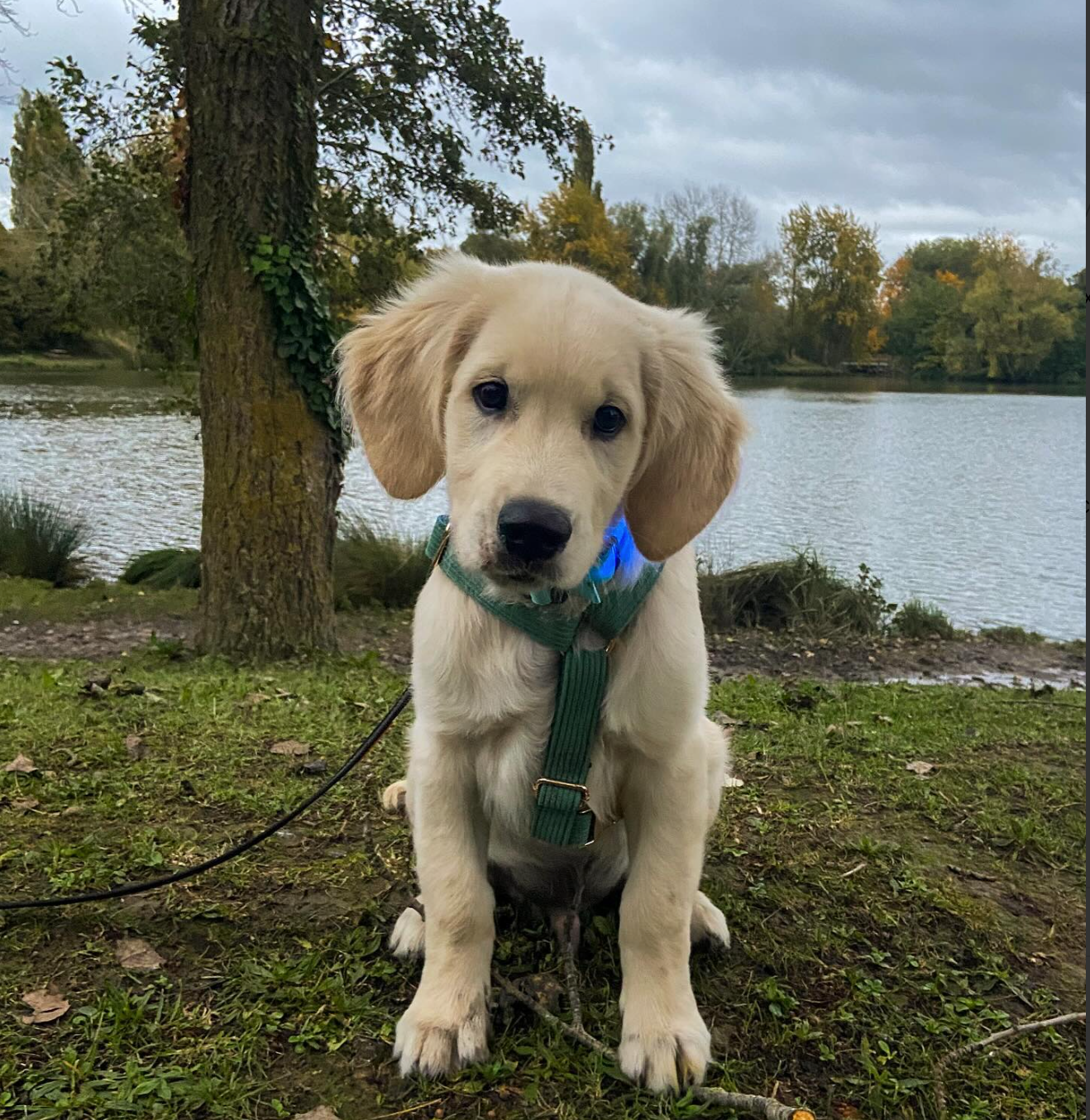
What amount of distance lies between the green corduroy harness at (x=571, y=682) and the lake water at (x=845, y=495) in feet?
19.9

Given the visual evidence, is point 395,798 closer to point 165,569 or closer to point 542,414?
point 542,414

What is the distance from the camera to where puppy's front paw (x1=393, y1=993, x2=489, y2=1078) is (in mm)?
2113

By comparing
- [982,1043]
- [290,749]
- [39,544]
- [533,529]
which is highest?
[533,529]

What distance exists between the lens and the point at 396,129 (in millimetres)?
11992

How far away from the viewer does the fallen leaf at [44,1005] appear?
7.14ft

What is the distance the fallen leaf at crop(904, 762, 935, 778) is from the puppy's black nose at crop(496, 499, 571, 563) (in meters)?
3.02

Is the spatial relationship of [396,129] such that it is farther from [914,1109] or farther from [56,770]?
[914,1109]

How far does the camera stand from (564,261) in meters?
7.24

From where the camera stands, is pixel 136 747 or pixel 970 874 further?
pixel 136 747

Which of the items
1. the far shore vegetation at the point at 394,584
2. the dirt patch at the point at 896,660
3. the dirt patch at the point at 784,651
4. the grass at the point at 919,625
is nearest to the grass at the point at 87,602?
the far shore vegetation at the point at 394,584

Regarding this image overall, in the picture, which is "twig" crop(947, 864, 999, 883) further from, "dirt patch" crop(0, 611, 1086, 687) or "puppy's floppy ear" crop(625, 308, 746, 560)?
"dirt patch" crop(0, 611, 1086, 687)

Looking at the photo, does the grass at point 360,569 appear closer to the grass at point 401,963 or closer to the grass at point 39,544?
the grass at point 39,544

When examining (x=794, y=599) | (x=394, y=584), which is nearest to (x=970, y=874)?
(x=794, y=599)

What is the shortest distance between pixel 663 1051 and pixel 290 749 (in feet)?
7.67
